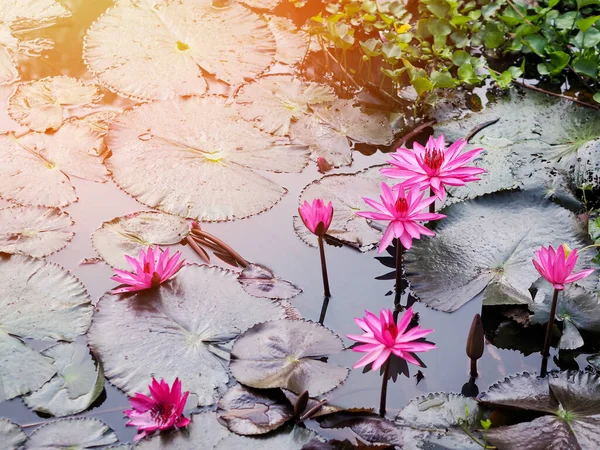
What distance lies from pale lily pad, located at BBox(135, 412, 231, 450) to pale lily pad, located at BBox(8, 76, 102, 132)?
172cm

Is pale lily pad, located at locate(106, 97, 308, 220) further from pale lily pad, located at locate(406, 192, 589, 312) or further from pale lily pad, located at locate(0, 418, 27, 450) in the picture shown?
pale lily pad, located at locate(0, 418, 27, 450)

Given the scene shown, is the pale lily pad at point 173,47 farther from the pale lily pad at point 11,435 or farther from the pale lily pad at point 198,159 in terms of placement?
the pale lily pad at point 11,435

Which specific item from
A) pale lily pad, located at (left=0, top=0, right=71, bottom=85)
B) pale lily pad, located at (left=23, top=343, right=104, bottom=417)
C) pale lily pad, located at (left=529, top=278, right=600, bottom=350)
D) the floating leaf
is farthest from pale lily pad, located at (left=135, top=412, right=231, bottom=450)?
pale lily pad, located at (left=0, top=0, right=71, bottom=85)

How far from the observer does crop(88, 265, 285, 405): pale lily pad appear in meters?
2.11

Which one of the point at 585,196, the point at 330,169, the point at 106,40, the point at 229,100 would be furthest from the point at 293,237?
the point at 106,40

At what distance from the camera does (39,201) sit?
2.77 meters

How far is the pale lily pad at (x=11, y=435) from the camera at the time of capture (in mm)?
1924

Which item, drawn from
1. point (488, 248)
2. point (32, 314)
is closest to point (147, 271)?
point (32, 314)

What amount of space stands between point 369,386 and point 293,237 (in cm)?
75

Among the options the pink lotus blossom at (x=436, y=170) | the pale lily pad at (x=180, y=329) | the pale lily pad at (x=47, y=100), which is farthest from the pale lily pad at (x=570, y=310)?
the pale lily pad at (x=47, y=100)

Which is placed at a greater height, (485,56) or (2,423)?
(485,56)

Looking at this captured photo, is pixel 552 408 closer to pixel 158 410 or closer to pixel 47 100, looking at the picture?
pixel 158 410

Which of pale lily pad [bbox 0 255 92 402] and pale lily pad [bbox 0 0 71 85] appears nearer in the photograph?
pale lily pad [bbox 0 255 92 402]

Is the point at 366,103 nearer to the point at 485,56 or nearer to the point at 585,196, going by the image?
the point at 485,56
